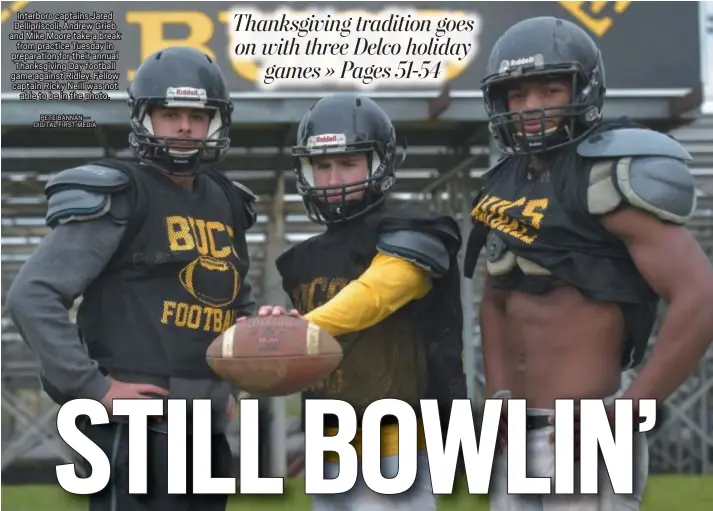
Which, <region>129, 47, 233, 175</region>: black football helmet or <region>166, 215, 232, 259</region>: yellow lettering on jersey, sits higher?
<region>129, 47, 233, 175</region>: black football helmet

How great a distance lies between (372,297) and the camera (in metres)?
3.40

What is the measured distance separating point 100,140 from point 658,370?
755cm

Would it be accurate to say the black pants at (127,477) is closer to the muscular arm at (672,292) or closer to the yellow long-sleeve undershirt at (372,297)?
the yellow long-sleeve undershirt at (372,297)

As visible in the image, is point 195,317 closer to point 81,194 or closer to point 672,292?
point 81,194

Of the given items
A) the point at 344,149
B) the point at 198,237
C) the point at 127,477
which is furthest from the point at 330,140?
the point at 127,477

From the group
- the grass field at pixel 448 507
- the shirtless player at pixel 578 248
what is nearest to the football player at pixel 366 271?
the shirtless player at pixel 578 248

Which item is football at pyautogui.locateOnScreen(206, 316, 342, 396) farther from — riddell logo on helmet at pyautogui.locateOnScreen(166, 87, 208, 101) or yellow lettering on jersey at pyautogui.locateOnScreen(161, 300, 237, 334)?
riddell logo on helmet at pyautogui.locateOnScreen(166, 87, 208, 101)

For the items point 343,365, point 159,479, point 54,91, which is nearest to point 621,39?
point 54,91

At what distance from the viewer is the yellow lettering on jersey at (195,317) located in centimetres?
351

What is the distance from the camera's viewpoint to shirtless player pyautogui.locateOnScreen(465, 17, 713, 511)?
9.97 ft

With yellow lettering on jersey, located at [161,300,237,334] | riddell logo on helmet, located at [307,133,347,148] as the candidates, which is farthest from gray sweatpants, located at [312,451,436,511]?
riddell logo on helmet, located at [307,133,347,148]

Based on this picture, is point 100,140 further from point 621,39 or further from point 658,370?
point 658,370

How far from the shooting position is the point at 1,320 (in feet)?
46.9

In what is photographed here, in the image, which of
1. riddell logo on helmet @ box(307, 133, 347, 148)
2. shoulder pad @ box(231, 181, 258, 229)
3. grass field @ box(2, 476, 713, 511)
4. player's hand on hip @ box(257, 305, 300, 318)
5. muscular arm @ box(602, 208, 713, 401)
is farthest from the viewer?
grass field @ box(2, 476, 713, 511)
